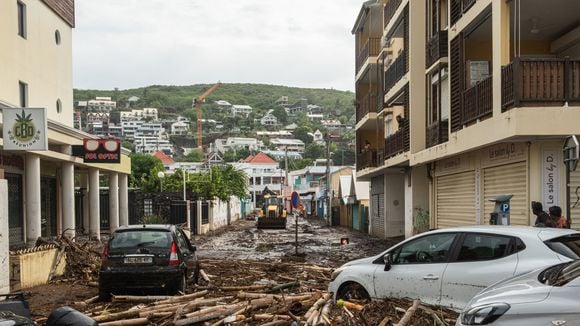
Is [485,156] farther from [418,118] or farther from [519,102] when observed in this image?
[418,118]

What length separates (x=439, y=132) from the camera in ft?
74.2

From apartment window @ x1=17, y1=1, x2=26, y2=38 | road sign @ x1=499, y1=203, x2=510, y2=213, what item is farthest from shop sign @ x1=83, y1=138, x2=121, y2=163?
road sign @ x1=499, y1=203, x2=510, y2=213

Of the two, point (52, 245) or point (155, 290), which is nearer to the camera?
point (155, 290)

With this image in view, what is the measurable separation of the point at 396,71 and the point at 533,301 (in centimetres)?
2482

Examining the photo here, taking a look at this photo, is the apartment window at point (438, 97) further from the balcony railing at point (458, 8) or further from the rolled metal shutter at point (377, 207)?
the rolled metal shutter at point (377, 207)

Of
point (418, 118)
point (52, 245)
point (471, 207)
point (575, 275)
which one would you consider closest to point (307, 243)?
point (418, 118)

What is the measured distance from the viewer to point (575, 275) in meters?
5.37

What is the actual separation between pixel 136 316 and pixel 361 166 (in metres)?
31.4

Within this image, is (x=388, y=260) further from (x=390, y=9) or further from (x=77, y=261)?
(x=390, y=9)

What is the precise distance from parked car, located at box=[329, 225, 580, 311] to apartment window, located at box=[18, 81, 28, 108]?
17.5 m

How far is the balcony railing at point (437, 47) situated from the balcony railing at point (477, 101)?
11.9ft

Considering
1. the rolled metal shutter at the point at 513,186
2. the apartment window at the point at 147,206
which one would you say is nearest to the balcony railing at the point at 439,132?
the rolled metal shutter at the point at 513,186

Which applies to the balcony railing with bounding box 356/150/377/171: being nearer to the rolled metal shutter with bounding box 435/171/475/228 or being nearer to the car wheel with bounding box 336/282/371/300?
the rolled metal shutter with bounding box 435/171/475/228

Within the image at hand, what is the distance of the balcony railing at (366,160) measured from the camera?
36000 millimetres
